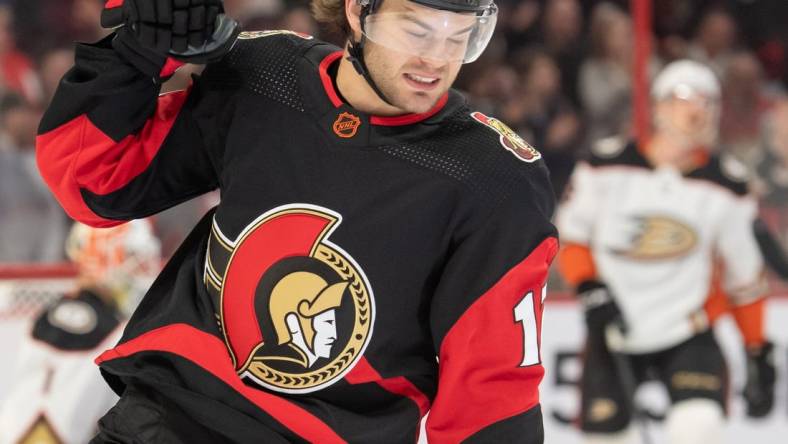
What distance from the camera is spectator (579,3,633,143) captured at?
5199 mm

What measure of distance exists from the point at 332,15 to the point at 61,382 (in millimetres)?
2003

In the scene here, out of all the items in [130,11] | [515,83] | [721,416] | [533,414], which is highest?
[130,11]

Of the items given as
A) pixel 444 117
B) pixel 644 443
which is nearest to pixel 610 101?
pixel 644 443

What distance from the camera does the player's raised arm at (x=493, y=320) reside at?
1.88 m

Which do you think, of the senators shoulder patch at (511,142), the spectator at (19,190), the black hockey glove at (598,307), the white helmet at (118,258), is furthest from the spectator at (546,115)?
the senators shoulder patch at (511,142)

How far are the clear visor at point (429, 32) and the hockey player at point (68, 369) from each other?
2.19 meters

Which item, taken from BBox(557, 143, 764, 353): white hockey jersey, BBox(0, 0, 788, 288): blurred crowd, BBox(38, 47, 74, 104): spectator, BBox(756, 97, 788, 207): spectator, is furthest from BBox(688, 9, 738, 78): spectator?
BBox(38, 47, 74, 104): spectator

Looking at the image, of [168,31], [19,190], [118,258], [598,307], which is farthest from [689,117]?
[168,31]

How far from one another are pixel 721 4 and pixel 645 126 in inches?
21.2

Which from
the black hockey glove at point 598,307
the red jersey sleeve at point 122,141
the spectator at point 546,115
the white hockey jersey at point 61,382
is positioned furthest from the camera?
the spectator at point 546,115

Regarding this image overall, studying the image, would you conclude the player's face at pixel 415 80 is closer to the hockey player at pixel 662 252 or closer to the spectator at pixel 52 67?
the hockey player at pixel 662 252

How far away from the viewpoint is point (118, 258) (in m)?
4.42

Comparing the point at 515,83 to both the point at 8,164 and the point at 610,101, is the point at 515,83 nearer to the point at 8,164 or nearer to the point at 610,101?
the point at 610,101

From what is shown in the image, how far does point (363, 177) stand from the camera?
6.24ft
